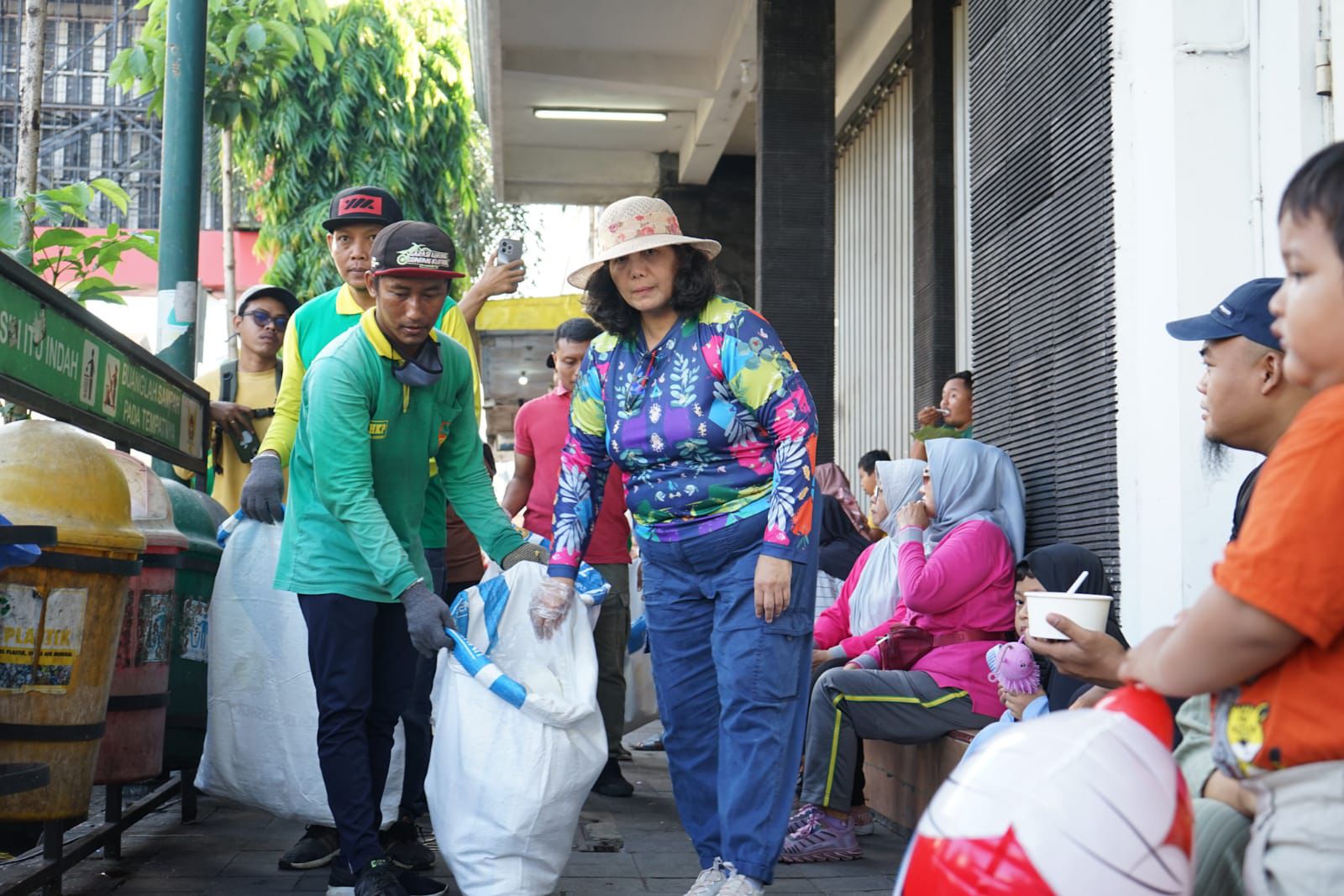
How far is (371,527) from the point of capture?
3928 mm

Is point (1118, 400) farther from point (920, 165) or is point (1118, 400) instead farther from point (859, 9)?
point (859, 9)

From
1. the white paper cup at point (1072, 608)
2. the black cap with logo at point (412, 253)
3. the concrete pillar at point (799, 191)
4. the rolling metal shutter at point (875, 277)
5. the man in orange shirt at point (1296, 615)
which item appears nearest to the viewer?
the man in orange shirt at point (1296, 615)

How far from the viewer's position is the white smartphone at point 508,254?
5.47m

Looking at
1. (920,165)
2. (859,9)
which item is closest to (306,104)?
(859,9)

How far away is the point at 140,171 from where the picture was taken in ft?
113

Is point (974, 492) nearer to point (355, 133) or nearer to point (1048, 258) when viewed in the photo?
point (1048, 258)

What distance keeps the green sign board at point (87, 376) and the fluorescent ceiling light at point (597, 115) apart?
8979 mm

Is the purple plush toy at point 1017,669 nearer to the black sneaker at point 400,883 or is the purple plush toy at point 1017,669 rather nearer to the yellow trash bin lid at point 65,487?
the black sneaker at point 400,883

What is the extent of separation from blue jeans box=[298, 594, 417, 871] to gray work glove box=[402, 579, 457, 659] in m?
0.23

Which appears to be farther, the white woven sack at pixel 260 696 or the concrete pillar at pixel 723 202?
the concrete pillar at pixel 723 202

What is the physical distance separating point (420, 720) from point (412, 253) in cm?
170

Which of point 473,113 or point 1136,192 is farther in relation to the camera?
point 473,113

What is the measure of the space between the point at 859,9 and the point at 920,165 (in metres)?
2.38

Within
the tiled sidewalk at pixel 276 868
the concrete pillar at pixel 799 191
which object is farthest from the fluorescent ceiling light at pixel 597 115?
the tiled sidewalk at pixel 276 868
